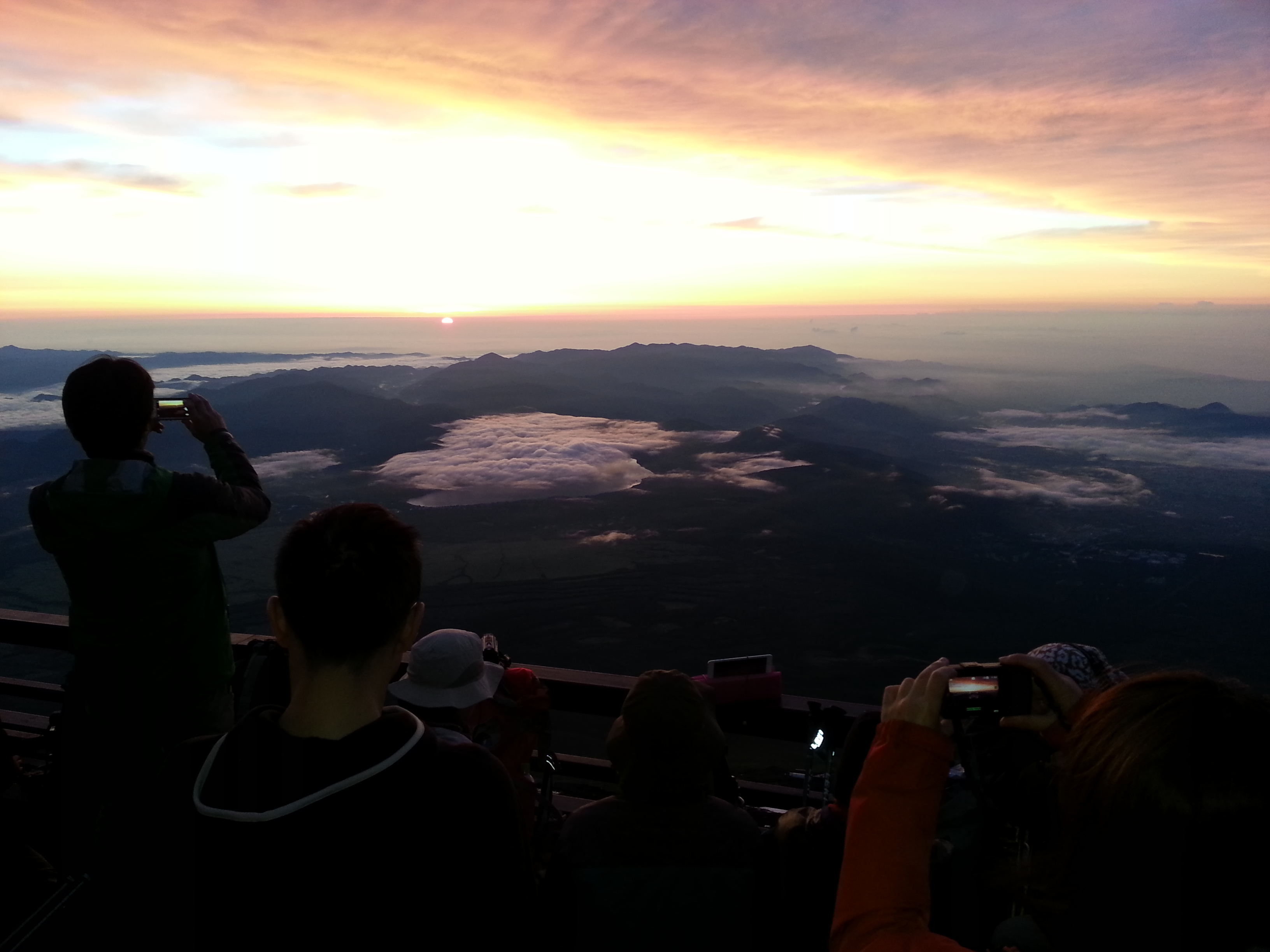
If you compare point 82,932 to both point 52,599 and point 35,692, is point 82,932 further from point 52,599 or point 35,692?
point 52,599

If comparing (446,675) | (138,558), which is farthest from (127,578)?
(446,675)

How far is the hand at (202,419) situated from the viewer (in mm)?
2770

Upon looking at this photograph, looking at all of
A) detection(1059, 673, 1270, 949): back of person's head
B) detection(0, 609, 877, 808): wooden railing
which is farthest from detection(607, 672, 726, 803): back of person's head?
detection(1059, 673, 1270, 949): back of person's head

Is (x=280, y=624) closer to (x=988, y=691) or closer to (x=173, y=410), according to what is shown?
(x=988, y=691)

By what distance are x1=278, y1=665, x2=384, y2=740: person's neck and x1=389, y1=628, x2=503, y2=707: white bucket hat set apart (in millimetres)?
1131

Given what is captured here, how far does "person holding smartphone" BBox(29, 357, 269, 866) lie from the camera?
2.44m

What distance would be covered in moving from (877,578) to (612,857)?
86755 mm

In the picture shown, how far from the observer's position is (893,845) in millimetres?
1188

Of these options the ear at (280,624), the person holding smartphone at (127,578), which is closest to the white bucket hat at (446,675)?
the person holding smartphone at (127,578)

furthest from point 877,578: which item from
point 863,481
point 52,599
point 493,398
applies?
point 493,398

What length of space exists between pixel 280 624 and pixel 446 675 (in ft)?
3.70

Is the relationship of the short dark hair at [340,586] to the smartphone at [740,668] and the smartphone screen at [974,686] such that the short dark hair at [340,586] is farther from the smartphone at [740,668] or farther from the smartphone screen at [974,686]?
the smartphone at [740,668]

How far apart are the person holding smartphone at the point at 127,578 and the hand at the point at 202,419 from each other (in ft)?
0.46

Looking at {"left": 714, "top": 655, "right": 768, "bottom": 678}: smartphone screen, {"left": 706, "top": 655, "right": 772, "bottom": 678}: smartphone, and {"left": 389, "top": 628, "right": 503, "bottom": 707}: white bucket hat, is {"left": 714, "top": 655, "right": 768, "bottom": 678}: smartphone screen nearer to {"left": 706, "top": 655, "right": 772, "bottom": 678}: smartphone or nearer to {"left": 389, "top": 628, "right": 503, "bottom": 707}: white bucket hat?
{"left": 706, "top": 655, "right": 772, "bottom": 678}: smartphone
